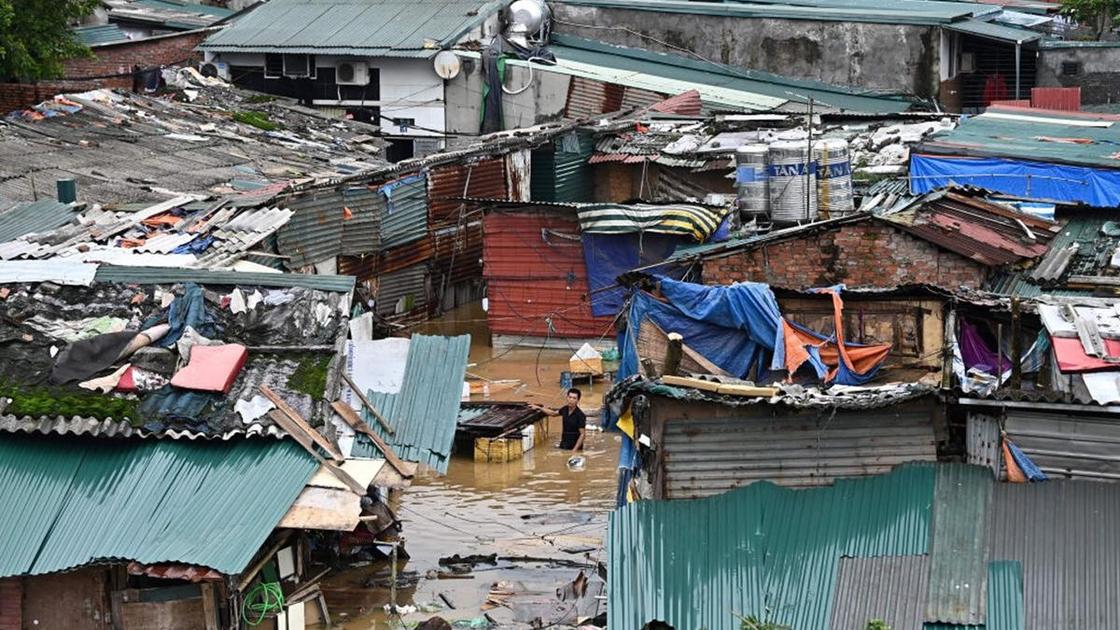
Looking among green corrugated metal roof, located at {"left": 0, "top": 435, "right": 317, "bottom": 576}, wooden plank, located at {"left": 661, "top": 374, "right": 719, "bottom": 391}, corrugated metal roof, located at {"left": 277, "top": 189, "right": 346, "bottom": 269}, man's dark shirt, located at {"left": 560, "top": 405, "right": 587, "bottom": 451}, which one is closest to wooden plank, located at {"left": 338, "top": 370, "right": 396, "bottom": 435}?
green corrugated metal roof, located at {"left": 0, "top": 435, "right": 317, "bottom": 576}

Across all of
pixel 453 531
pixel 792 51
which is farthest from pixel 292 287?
pixel 792 51

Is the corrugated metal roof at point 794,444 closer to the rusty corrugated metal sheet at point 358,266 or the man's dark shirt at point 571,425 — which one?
the man's dark shirt at point 571,425

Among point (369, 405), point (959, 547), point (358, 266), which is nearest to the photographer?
point (959, 547)

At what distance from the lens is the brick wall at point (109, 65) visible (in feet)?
98.1

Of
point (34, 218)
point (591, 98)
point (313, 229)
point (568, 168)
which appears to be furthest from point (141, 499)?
point (591, 98)

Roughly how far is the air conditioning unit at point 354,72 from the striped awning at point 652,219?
9.63 metres

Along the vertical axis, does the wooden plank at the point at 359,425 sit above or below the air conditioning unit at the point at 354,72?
above

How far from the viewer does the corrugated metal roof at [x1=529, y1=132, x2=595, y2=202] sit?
96.7 feet

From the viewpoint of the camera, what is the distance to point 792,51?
35.5 meters

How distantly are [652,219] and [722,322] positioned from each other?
33.9 ft

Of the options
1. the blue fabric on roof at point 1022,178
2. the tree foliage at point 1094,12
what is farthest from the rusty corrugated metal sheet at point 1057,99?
the tree foliage at point 1094,12

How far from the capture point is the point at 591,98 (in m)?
33.1

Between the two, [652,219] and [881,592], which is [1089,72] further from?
[881,592]

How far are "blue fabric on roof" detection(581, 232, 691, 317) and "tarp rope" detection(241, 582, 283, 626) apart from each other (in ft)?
36.5
